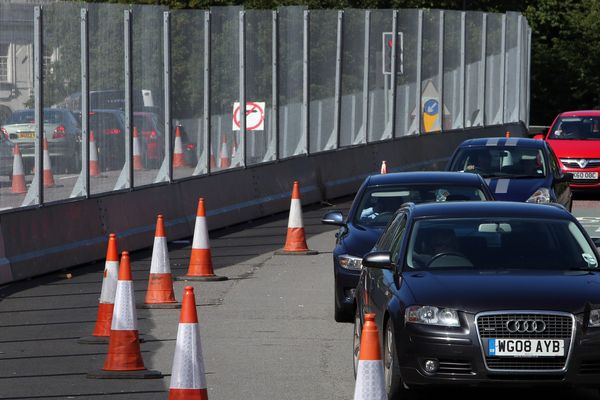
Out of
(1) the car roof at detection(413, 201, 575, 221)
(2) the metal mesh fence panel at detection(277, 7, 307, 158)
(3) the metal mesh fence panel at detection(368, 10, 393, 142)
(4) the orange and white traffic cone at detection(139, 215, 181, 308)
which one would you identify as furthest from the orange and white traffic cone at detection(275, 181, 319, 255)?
(3) the metal mesh fence panel at detection(368, 10, 393, 142)

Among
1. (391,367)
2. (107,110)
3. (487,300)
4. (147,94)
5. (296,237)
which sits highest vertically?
(147,94)

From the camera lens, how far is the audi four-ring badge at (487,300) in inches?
377

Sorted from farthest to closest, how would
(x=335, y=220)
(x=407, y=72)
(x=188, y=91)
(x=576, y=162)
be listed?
(x=407, y=72)
(x=576, y=162)
(x=188, y=91)
(x=335, y=220)

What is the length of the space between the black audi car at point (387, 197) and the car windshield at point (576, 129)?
52.2ft

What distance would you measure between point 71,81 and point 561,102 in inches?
2043

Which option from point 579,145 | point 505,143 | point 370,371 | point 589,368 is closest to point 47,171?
point 505,143

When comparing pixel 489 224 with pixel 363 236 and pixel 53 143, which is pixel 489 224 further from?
pixel 53 143

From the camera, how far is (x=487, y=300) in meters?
9.77

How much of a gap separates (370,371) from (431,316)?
2455 mm

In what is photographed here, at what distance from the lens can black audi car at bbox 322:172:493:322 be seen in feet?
47.8

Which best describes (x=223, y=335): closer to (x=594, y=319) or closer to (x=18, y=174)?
(x=594, y=319)

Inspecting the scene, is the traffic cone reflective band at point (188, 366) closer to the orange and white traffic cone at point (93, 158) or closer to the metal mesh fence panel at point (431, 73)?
the orange and white traffic cone at point (93, 158)

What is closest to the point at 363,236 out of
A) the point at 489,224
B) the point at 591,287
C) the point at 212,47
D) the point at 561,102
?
the point at 489,224

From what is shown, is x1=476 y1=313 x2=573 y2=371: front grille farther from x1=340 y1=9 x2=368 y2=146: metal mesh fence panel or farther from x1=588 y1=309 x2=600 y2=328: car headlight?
x1=340 y1=9 x2=368 y2=146: metal mesh fence panel
